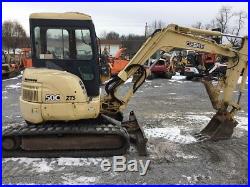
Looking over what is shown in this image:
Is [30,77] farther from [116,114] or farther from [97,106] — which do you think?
[116,114]

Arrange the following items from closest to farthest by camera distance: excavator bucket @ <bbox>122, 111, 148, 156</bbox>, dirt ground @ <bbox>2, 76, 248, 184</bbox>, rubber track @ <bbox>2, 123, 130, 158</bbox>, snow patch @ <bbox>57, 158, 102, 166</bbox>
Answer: dirt ground @ <bbox>2, 76, 248, 184</bbox> < snow patch @ <bbox>57, 158, 102, 166</bbox> < rubber track @ <bbox>2, 123, 130, 158</bbox> < excavator bucket @ <bbox>122, 111, 148, 156</bbox>

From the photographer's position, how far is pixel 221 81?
7621 mm

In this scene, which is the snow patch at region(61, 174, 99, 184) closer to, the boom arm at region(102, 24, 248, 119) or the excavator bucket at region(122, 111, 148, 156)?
the excavator bucket at region(122, 111, 148, 156)

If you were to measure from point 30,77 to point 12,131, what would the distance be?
1.09 metres

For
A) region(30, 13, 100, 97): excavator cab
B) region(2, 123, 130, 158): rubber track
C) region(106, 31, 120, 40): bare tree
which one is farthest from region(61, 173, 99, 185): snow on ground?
region(106, 31, 120, 40): bare tree

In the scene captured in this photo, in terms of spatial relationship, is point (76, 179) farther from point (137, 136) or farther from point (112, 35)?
point (112, 35)

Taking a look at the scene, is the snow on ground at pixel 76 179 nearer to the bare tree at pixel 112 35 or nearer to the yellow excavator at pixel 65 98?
the yellow excavator at pixel 65 98

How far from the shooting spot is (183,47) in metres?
7.14

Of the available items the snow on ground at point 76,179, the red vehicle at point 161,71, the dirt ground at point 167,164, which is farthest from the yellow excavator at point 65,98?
the red vehicle at point 161,71

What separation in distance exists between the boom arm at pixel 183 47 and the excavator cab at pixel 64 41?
3.48 feet

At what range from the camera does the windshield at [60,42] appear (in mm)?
6457

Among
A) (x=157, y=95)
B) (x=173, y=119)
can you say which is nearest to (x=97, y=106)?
(x=173, y=119)

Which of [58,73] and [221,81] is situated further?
[221,81]

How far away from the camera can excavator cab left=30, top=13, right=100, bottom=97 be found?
643cm
